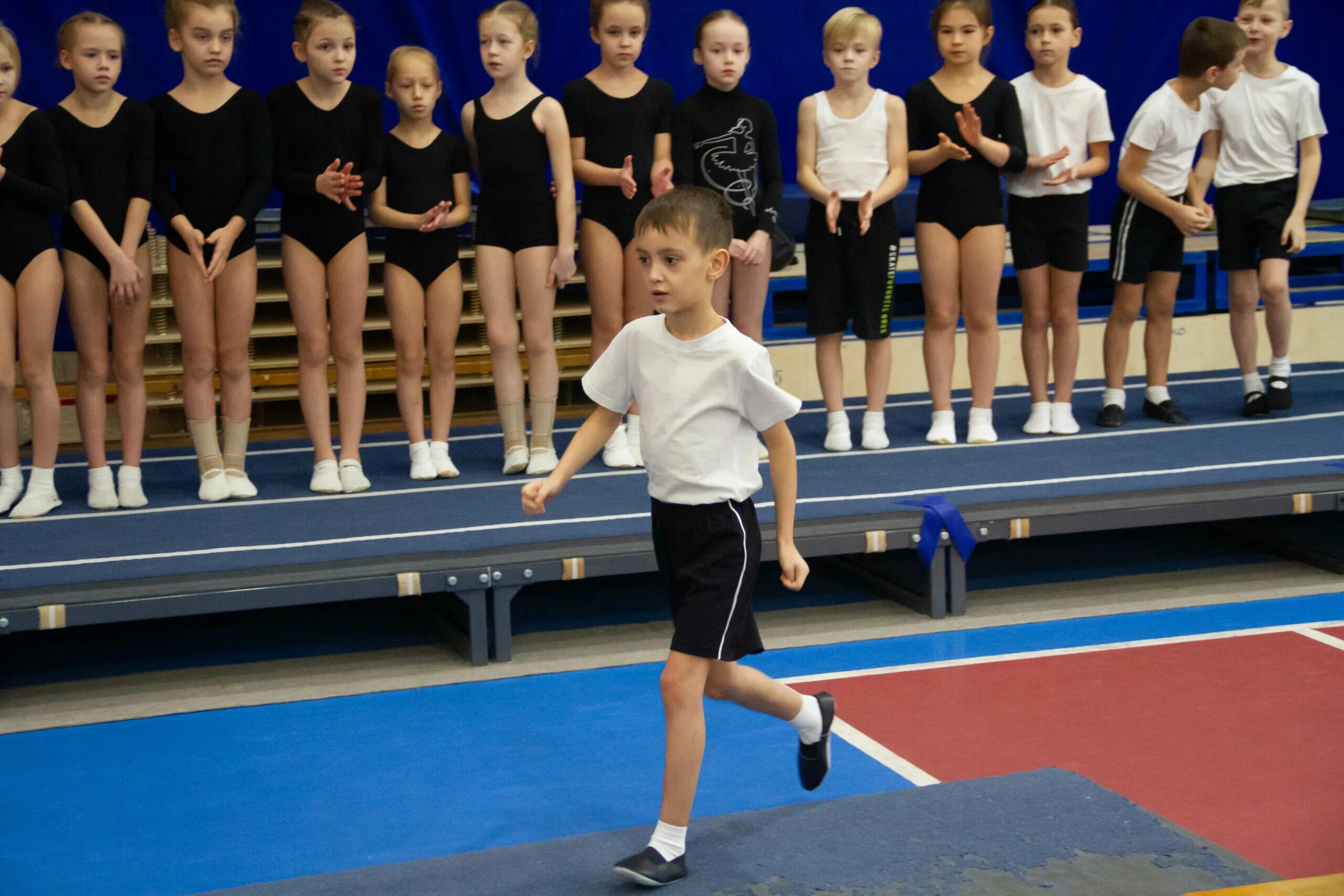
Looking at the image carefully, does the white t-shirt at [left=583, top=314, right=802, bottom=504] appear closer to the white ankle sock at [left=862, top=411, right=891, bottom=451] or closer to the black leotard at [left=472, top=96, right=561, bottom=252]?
the black leotard at [left=472, top=96, right=561, bottom=252]

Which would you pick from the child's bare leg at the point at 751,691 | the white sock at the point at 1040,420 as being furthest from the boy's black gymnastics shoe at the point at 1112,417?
the child's bare leg at the point at 751,691

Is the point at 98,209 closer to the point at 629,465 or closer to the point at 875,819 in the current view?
the point at 629,465

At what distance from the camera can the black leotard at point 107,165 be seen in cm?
471

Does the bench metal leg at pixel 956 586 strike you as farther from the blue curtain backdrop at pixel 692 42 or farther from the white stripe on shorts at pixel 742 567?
the blue curtain backdrop at pixel 692 42

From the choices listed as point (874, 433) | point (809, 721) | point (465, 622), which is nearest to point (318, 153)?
point (465, 622)

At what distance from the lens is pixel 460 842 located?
3.05m

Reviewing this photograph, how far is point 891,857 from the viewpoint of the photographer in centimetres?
272

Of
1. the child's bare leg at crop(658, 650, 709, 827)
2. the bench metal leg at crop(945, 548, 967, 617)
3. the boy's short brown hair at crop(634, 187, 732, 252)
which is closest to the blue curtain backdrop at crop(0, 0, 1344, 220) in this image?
the bench metal leg at crop(945, 548, 967, 617)

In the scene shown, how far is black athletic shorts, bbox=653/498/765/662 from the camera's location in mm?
2756

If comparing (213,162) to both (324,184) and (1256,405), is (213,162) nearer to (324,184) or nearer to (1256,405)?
(324,184)

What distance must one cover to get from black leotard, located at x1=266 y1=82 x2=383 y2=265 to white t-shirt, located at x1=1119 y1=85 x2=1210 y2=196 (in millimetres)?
3062

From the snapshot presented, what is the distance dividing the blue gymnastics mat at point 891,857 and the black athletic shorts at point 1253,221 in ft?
12.3

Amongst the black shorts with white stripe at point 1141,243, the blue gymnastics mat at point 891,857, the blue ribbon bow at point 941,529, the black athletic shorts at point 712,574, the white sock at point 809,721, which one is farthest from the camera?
the black shorts with white stripe at point 1141,243

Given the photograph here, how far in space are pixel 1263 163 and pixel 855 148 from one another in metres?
1.90
